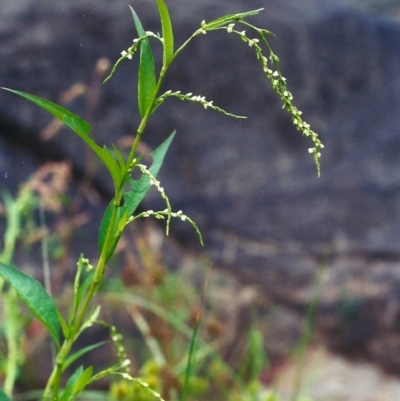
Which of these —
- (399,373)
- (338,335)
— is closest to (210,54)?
(338,335)

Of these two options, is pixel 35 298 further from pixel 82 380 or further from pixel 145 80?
pixel 145 80

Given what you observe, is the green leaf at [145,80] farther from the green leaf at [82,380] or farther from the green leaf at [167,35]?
the green leaf at [82,380]

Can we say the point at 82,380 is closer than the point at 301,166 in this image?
Yes

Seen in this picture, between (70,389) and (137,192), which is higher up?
(137,192)

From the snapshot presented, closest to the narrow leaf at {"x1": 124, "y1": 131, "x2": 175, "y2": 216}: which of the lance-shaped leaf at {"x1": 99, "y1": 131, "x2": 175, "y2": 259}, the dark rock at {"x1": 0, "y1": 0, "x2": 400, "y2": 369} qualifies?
the lance-shaped leaf at {"x1": 99, "y1": 131, "x2": 175, "y2": 259}

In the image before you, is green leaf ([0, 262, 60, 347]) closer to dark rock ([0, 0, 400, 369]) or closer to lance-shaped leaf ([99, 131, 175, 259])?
lance-shaped leaf ([99, 131, 175, 259])

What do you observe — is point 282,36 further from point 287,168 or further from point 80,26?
point 80,26

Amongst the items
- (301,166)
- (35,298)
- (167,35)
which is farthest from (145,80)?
(301,166)
